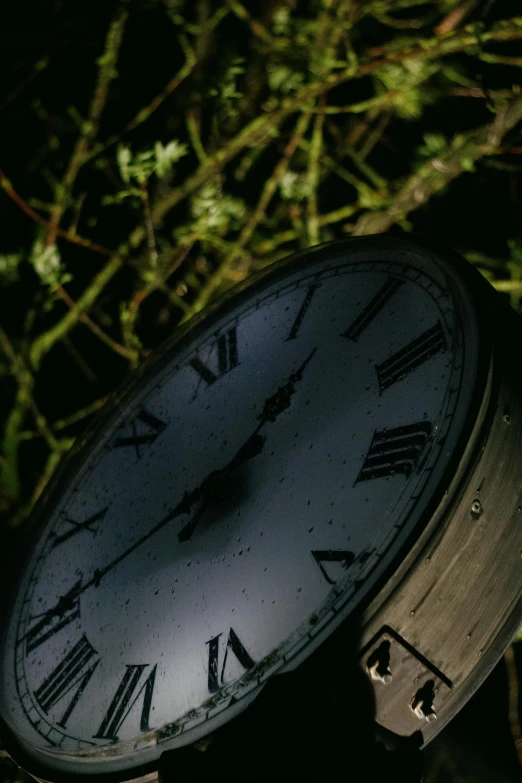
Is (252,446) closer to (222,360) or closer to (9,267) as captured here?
(222,360)

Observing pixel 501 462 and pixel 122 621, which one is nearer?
pixel 501 462

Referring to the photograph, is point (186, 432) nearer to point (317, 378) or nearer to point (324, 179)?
point (317, 378)

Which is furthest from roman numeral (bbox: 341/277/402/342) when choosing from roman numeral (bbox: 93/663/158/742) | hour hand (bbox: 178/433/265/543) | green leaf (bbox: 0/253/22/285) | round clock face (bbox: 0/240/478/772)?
green leaf (bbox: 0/253/22/285)

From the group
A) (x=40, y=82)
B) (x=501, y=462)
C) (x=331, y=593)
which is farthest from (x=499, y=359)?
(x=40, y=82)

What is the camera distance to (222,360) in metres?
1.42

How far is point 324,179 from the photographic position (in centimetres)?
319

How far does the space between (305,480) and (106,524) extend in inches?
18.6

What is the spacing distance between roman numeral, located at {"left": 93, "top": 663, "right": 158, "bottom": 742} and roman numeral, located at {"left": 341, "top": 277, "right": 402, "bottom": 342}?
662mm

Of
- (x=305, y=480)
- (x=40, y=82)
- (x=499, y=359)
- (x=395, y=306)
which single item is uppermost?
(x=40, y=82)

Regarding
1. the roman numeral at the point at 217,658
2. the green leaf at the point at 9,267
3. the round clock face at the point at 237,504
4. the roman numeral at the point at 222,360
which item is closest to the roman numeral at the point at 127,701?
the round clock face at the point at 237,504

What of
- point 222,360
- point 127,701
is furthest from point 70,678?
point 222,360

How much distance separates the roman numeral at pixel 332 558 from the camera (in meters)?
0.92

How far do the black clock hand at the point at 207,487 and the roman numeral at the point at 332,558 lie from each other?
0.31m

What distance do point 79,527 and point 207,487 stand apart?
1.01 ft
